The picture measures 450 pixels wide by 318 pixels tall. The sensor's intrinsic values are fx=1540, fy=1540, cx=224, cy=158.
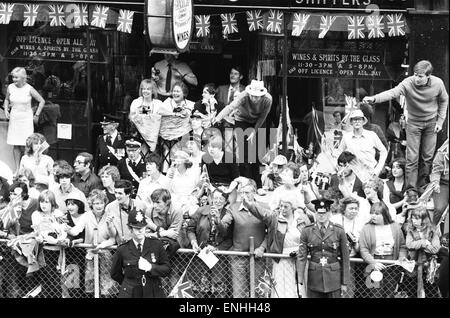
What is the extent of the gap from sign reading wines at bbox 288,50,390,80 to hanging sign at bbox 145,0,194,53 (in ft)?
6.55

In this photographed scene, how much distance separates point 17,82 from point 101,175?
2.73m

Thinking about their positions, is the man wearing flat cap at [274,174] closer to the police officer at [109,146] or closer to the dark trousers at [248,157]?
the dark trousers at [248,157]

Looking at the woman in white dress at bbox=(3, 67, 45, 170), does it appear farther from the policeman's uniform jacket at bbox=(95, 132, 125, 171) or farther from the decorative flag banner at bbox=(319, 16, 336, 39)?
the decorative flag banner at bbox=(319, 16, 336, 39)

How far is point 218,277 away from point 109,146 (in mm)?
3781

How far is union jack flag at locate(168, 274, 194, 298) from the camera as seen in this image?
19.9m

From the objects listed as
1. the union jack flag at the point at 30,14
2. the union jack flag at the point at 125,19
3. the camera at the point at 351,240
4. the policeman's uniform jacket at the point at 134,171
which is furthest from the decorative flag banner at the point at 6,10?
the camera at the point at 351,240

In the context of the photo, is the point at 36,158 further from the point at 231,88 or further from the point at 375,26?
the point at 375,26

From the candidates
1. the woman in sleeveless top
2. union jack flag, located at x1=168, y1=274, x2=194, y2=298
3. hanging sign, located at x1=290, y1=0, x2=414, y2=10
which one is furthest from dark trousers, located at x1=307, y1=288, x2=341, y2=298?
hanging sign, located at x1=290, y1=0, x2=414, y2=10

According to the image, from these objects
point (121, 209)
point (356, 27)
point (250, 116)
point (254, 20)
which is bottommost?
point (121, 209)

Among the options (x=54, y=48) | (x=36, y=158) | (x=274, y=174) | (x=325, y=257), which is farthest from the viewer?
(x=54, y=48)

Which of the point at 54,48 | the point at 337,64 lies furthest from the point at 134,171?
the point at 337,64

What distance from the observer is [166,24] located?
73.0 ft
